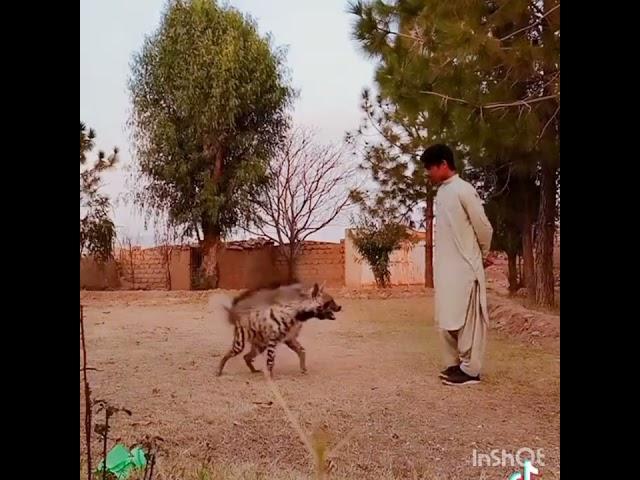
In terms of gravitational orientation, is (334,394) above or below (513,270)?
below

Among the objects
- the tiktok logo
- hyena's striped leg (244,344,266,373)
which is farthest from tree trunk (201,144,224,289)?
the tiktok logo

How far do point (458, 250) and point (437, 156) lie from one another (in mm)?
253

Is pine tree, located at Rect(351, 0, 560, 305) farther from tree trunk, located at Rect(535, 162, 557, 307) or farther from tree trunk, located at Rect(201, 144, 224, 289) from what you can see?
tree trunk, located at Rect(201, 144, 224, 289)

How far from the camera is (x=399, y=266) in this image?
204cm

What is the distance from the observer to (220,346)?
6.70ft

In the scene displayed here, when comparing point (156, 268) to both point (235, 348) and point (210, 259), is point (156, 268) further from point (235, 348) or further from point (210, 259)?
point (235, 348)

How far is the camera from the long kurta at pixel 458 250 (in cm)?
200

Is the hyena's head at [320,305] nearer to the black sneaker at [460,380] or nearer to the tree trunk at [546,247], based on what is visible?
the black sneaker at [460,380]

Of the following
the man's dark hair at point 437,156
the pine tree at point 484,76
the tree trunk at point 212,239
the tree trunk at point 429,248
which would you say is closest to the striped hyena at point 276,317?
the tree trunk at point 212,239

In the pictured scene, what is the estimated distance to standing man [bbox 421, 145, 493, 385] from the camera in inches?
78.7

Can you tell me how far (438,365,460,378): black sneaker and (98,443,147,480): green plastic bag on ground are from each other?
2.61 feet

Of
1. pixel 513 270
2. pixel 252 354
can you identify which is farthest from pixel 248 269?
pixel 513 270
